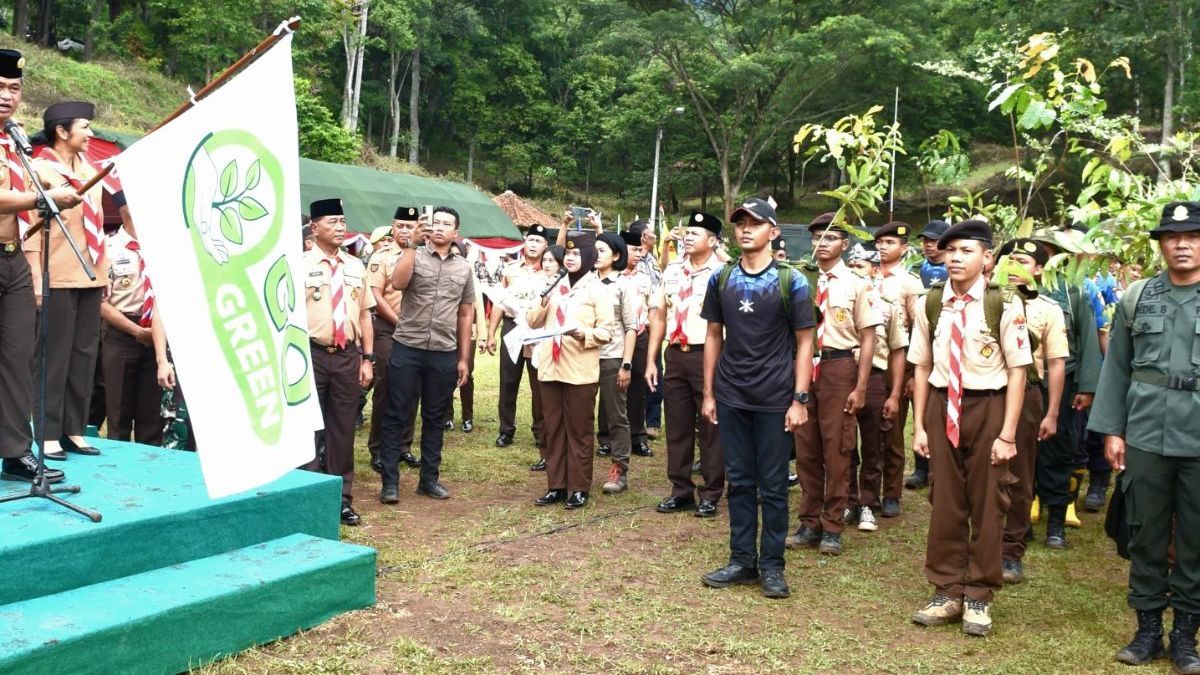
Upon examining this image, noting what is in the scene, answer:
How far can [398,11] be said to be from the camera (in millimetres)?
46812

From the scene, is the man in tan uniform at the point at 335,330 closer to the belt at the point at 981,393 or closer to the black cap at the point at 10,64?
the black cap at the point at 10,64

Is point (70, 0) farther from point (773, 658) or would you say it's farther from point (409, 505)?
point (773, 658)

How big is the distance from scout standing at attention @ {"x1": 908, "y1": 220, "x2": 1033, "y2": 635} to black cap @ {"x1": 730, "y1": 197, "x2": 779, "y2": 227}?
95 cm

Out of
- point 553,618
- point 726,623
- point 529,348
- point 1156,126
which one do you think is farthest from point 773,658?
point 1156,126

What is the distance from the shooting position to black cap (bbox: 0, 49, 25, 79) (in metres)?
4.37

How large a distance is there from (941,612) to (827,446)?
5.28 ft

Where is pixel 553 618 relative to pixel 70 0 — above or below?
below

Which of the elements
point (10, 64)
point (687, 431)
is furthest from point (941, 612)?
point (10, 64)

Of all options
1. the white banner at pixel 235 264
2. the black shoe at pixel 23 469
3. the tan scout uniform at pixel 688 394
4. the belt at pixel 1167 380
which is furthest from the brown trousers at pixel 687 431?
the black shoe at pixel 23 469

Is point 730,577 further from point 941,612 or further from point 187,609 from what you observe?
point 187,609

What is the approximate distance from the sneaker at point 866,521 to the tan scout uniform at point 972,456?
189cm

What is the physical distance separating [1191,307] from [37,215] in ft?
17.5

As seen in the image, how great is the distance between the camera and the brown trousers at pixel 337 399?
21.4 ft

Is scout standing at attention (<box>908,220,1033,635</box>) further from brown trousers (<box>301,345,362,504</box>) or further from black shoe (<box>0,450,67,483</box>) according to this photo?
black shoe (<box>0,450,67,483</box>)
